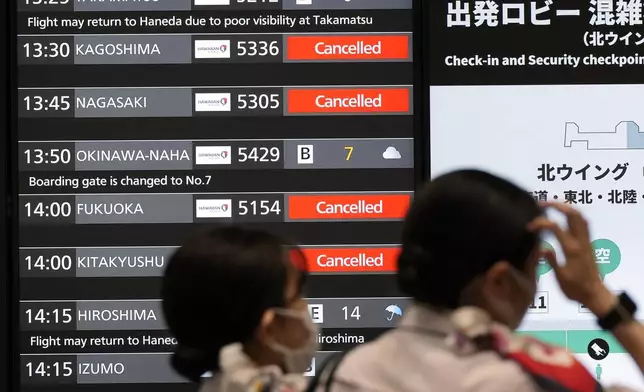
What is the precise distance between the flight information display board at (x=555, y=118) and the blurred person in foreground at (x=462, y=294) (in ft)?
5.97

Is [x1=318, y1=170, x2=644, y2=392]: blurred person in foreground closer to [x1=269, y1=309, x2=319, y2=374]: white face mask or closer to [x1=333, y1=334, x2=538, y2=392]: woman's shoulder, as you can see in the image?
[x1=333, y1=334, x2=538, y2=392]: woman's shoulder

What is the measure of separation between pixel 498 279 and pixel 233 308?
1.27ft

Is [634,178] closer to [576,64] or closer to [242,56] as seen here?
[576,64]

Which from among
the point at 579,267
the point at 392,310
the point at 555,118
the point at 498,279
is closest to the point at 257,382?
the point at 498,279

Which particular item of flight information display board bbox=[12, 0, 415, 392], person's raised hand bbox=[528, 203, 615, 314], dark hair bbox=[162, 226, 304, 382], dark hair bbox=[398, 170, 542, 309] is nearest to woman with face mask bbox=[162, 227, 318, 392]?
Answer: dark hair bbox=[162, 226, 304, 382]

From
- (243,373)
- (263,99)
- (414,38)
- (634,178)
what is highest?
(414,38)

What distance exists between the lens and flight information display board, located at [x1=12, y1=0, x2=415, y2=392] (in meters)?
2.95

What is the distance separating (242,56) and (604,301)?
198cm

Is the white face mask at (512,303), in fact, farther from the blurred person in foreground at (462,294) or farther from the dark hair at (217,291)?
the dark hair at (217,291)

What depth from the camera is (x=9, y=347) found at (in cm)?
295

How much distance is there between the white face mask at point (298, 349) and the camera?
52.4 inches

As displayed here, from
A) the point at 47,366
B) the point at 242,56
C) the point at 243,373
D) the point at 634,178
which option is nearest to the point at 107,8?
the point at 242,56

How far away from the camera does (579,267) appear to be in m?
1.19

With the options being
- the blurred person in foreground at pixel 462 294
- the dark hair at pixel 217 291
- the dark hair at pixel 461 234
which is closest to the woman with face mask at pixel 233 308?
the dark hair at pixel 217 291
